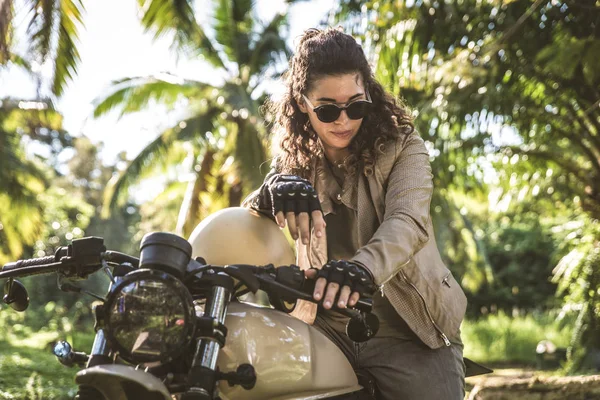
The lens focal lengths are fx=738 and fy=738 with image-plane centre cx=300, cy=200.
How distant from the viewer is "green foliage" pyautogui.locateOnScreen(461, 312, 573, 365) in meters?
16.6

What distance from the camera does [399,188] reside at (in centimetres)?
223

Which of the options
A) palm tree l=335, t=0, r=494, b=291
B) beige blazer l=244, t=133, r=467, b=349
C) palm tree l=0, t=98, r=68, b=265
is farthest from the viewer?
palm tree l=0, t=98, r=68, b=265

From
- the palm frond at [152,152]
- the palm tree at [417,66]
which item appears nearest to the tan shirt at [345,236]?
the palm tree at [417,66]

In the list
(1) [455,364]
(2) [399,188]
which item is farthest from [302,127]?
(1) [455,364]

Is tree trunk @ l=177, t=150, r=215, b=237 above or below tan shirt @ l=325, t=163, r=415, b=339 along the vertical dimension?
above

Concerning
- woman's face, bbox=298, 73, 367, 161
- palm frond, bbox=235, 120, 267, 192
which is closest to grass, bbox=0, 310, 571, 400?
palm frond, bbox=235, 120, 267, 192

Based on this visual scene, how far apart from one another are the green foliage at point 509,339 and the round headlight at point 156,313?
15.6 meters

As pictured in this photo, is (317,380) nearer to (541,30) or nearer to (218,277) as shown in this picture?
(218,277)

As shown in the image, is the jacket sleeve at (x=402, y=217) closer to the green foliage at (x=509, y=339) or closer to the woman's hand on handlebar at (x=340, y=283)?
the woman's hand on handlebar at (x=340, y=283)

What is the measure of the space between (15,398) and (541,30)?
7.36 meters

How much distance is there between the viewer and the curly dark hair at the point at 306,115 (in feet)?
7.84

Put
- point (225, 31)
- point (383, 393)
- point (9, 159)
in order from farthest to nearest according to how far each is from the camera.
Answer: point (225, 31)
point (9, 159)
point (383, 393)

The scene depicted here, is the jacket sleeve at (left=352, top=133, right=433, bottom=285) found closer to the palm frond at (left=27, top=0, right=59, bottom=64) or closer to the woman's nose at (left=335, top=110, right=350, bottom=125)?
the woman's nose at (left=335, top=110, right=350, bottom=125)

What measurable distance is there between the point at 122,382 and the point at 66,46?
9656mm
